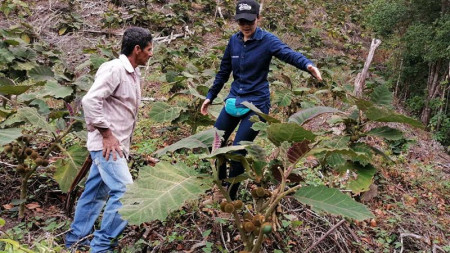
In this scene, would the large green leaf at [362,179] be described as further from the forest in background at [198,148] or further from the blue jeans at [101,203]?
the blue jeans at [101,203]

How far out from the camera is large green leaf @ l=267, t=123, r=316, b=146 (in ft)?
5.79

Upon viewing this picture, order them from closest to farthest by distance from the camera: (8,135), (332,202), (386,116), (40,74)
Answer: (332,202) < (386,116) < (8,135) < (40,74)

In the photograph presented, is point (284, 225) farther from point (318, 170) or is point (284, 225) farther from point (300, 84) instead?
point (300, 84)

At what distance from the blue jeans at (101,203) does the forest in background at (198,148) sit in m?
0.18

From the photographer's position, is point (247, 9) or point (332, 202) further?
point (247, 9)

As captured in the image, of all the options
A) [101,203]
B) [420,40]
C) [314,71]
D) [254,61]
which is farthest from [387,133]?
[420,40]

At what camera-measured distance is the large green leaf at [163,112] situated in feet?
13.4

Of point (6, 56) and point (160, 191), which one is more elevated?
point (6, 56)

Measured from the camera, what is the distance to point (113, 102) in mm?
2559

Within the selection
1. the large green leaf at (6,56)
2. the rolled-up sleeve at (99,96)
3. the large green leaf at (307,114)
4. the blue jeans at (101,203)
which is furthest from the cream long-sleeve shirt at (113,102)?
the large green leaf at (6,56)

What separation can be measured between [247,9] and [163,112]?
5.28 feet

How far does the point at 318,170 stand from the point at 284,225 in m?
1.49

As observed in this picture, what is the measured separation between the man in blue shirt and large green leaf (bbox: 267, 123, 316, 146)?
112cm

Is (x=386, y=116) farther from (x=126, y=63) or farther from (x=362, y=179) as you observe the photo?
(x=126, y=63)
